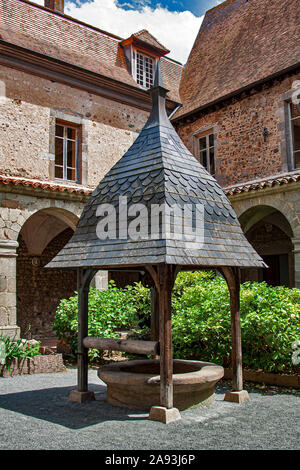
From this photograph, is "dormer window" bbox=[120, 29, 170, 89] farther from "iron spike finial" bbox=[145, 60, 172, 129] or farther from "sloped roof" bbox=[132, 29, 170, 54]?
"iron spike finial" bbox=[145, 60, 172, 129]

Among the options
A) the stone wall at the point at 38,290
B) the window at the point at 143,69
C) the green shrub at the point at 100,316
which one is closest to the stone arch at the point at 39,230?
the stone wall at the point at 38,290

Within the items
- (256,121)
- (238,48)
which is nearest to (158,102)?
(256,121)

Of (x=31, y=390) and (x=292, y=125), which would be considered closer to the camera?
(x=31, y=390)

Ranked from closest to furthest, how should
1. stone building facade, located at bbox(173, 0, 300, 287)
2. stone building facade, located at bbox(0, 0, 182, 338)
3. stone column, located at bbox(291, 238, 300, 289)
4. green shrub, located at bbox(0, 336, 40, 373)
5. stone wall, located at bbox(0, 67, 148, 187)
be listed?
green shrub, located at bbox(0, 336, 40, 373)
stone column, located at bbox(291, 238, 300, 289)
stone building facade, located at bbox(0, 0, 182, 338)
stone wall, located at bbox(0, 67, 148, 187)
stone building facade, located at bbox(173, 0, 300, 287)

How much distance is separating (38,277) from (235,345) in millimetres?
8685

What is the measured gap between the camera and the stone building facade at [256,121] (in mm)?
10781

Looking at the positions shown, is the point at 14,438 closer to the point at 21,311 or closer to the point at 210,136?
the point at 21,311

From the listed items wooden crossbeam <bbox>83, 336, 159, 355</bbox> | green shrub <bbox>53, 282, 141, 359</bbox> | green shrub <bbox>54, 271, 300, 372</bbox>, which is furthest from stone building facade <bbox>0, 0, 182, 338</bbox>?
wooden crossbeam <bbox>83, 336, 159, 355</bbox>

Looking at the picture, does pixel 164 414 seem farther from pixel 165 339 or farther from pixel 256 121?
pixel 256 121

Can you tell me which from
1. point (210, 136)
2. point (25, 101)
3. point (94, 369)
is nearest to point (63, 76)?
point (25, 101)

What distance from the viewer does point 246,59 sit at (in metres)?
12.8

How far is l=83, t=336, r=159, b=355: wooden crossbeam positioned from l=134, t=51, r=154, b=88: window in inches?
400

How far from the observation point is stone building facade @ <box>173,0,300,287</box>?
10.8 m
